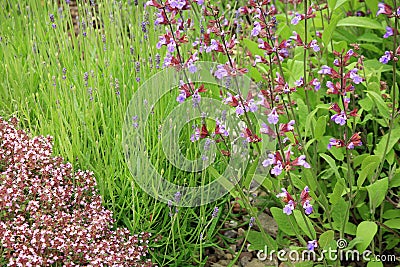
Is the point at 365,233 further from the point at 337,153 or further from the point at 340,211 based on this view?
the point at 337,153

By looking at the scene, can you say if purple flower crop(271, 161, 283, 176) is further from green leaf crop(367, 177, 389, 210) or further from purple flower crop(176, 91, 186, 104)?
green leaf crop(367, 177, 389, 210)

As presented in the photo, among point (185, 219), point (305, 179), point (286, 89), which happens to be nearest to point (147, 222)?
point (185, 219)

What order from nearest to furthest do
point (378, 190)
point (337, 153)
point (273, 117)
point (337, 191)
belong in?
point (273, 117), point (337, 191), point (378, 190), point (337, 153)

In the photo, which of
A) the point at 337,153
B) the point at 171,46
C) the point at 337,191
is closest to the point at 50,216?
the point at 171,46

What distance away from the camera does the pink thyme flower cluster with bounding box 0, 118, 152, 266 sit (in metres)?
2.37

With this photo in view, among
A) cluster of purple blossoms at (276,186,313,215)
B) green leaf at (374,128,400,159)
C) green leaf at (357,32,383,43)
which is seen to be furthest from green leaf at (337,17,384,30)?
cluster of purple blossoms at (276,186,313,215)

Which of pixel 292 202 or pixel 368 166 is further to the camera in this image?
pixel 368 166

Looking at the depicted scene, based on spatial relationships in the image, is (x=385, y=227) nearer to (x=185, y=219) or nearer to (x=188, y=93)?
(x=185, y=219)

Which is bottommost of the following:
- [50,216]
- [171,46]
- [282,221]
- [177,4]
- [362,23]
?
[282,221]

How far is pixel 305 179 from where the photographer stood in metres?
2.56

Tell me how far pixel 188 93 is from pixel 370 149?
1134mm

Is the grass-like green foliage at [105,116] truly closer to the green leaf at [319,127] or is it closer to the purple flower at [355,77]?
the green leaf at [319,127]

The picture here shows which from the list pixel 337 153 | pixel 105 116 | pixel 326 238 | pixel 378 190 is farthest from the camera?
pixel 105 116

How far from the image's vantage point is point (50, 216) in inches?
97.5
